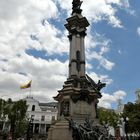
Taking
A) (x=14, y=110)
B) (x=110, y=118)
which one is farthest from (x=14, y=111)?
(x=110, y=118)

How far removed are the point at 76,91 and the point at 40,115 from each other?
49.5 meters

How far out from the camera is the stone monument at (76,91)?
25.5 m

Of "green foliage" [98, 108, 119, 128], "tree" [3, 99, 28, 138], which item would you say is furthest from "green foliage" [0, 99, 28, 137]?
"green foliage" [98, 108, 119, 128]

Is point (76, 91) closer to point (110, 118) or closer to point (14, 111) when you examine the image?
point (14, 111)

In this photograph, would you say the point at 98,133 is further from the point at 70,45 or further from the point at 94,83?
the point at 70,45

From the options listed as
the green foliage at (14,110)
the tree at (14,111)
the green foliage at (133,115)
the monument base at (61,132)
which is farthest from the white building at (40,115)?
the monument base at (61,132)

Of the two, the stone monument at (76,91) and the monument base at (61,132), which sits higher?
the stone monument at (76,91)

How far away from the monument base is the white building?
46663mm

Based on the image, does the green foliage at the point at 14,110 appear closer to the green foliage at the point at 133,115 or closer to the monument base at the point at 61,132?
the green foliage at the point at 133,115

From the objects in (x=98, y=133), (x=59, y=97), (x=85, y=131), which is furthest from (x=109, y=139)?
(x=59, y=97)

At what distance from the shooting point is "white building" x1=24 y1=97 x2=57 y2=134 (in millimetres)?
72075

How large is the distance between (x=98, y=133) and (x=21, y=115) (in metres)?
29.6

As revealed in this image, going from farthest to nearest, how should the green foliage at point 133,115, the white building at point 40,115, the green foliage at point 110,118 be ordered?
the white building at point 40,115, the green foliage at point 110,118, the green foliage at point 133,115

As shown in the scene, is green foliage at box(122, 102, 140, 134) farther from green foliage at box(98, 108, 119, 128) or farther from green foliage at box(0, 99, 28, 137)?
green foliage at box(0, 99, 28, 137)
